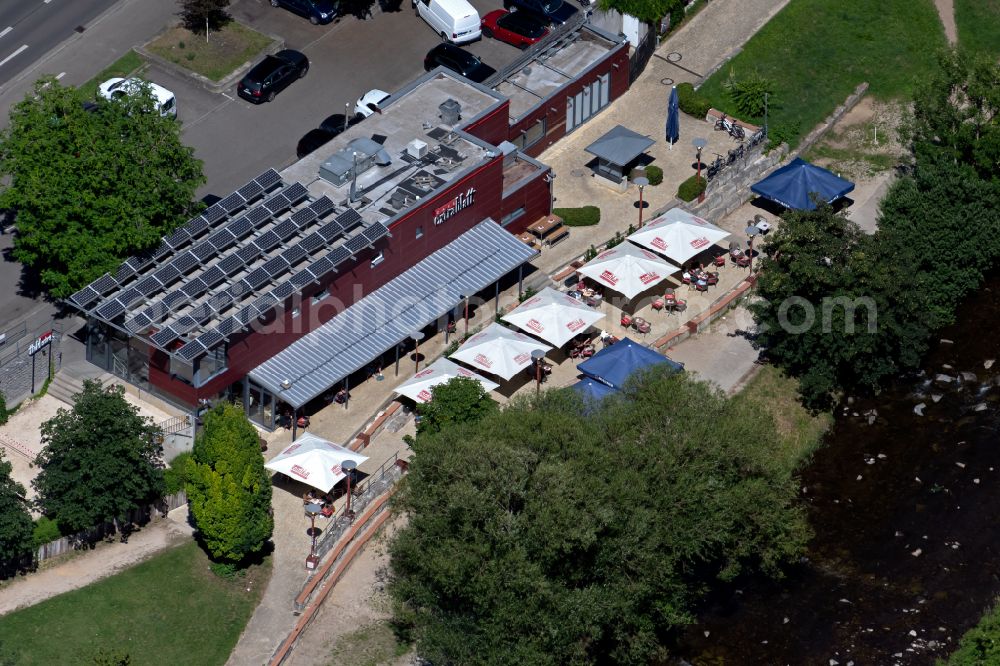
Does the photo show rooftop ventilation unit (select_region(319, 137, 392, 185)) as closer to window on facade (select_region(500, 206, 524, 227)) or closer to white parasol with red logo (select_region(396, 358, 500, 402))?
window on facade (select_region(500, 206, 524, 227))

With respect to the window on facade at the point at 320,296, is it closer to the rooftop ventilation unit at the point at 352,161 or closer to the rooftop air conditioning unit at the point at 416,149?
the rooftop ventilation unit at the point at 352,161

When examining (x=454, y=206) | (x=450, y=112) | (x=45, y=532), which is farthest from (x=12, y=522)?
(x=450, y=112)

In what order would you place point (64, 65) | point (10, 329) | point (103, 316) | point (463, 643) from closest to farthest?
1. point (463, 643)
2. point (103, 316)
3. point (10, 329)
4. point (64, 65)

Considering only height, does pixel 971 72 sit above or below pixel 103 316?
above

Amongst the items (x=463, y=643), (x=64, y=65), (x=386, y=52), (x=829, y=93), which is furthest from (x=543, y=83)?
(x=463, y=643)

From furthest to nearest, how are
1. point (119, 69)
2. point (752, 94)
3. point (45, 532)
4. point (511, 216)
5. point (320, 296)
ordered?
point (119, 69) → point (752, 94) → point (511, 216) → point (320, 296) → point (45, 532)

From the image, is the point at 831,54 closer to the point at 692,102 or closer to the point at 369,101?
the point at 692,102

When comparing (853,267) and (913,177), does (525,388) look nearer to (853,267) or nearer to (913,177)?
(853,267)
